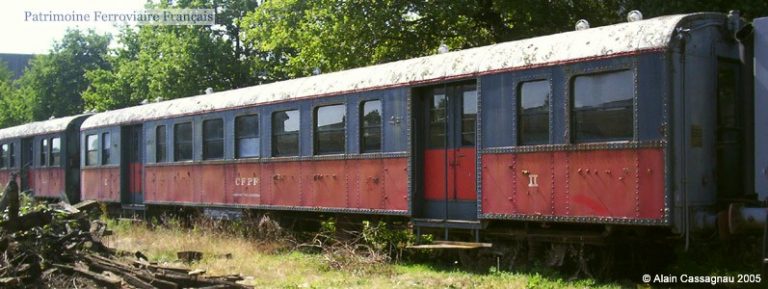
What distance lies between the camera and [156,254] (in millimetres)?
13742

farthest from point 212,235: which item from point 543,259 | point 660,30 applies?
point 660,30

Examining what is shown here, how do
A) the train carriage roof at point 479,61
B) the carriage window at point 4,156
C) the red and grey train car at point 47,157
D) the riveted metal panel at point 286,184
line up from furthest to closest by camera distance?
the carriage window at point 4,156 → the red and grey train car at point 47,157 → the riveted metal panel at point 286,184 → the train carriage roof at point 479,61

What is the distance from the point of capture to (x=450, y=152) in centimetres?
1166

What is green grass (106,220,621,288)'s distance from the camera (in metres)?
10.0

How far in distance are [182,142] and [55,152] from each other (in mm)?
8522

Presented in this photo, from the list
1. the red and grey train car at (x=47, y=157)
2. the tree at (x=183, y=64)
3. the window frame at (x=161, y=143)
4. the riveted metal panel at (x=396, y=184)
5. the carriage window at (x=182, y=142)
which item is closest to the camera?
the riveted metal panel at (x=396, y=184)

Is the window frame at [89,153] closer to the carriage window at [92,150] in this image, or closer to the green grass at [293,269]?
the carriage window at [92,150]

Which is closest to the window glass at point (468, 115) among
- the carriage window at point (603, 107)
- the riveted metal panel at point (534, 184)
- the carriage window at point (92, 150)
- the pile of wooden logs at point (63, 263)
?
the riveted metal panel at point (534, 184)

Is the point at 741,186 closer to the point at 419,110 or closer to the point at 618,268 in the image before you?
the point at 618,268

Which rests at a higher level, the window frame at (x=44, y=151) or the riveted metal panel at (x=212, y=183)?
the window frame at (x=44, y=151)

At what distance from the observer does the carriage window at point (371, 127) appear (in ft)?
41.6

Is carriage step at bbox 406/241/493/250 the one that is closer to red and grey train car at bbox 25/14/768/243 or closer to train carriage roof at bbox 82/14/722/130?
red and grey train car at bbox 25/14/768/243

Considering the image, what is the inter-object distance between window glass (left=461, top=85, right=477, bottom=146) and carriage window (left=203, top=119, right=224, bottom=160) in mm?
6779

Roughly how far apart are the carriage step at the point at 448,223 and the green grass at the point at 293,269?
2.01 ft
